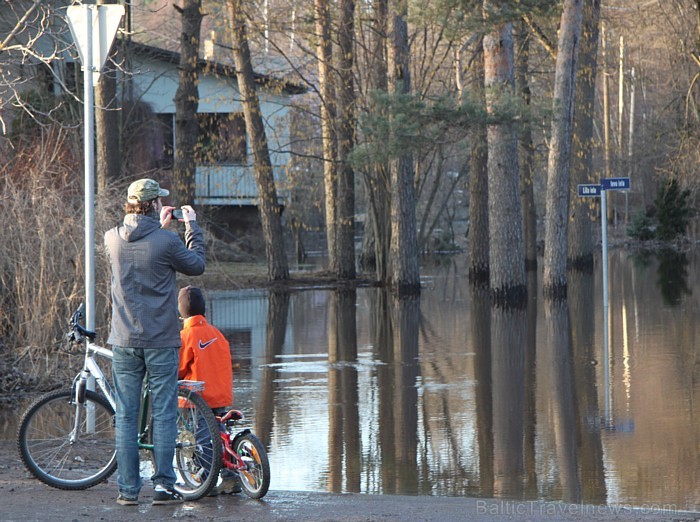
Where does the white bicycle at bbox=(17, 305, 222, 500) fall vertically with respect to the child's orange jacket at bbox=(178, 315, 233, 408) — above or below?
below

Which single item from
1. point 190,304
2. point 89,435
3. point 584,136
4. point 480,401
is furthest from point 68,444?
point 584,136

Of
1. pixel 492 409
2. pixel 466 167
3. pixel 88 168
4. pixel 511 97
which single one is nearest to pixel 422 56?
pixel 466 167

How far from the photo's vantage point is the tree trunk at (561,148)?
24.5 metres

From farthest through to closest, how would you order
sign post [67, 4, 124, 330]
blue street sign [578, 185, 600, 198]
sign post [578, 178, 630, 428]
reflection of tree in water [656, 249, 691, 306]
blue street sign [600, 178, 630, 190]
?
1. reflection of tree in water [656, 249, 691, 306]
2. blue street sign [578, 185, 600, 198]
3. blue street sign [600, 178, 630, 190]
4. sign post [578, 178, 630, 428]
5. sign post [67, 4, 124, 330]

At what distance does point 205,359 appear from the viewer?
7.74 metres

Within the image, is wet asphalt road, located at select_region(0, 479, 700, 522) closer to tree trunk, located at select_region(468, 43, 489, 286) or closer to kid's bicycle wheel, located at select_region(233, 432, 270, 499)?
kid's bicycle wheel, located at select_region(233, 432, 270, 499)

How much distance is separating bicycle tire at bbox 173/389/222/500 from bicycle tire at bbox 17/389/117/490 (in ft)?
1.53

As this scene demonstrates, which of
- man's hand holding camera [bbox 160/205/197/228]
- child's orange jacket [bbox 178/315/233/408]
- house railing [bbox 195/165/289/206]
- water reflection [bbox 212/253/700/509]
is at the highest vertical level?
house railing [bbox 195/165/289/206]

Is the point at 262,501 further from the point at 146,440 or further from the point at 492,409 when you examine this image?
the point at 492,409

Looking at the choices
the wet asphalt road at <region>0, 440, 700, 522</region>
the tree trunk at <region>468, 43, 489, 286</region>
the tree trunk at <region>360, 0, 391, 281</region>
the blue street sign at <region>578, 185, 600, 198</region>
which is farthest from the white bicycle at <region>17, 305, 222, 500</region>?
the tree trunk at <region>468, 43, 489, 286</region>

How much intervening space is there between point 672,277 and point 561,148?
7.63 metres

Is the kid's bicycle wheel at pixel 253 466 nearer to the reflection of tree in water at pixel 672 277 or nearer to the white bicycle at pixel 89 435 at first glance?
the white bicycle at pixel 89 435

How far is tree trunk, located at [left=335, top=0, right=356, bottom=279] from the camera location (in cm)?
2872

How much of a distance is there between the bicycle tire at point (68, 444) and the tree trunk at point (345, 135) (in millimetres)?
19781
